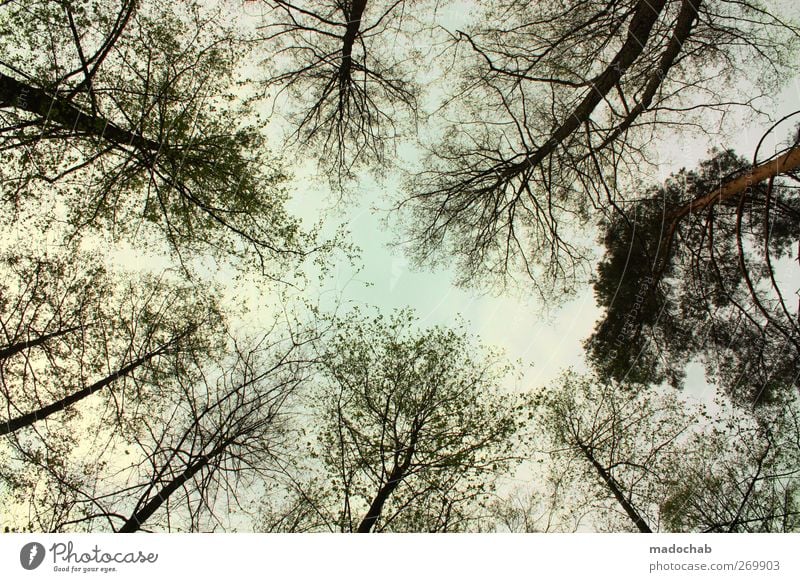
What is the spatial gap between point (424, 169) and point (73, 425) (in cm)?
356

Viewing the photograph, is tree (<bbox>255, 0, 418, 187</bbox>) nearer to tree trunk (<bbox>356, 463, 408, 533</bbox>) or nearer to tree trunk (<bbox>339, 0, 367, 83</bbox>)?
tree trunk (<bbox>339, 0, 367, 83</bbox>)

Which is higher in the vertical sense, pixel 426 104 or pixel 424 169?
pixel 426 104

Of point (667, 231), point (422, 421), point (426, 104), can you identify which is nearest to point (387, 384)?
point (422, 421)

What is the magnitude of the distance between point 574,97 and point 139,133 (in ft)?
12.3

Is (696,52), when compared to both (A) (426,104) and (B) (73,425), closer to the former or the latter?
(A) (426,104)

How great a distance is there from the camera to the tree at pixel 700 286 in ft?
10.8

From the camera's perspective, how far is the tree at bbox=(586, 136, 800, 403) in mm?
3293

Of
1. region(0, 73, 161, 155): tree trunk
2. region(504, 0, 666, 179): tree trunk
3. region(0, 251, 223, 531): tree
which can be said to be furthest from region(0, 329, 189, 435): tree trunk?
region(504, 0, 666, 179): tree trunk

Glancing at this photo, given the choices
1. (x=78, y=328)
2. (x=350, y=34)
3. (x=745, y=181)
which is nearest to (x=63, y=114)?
(x=78, y=328)

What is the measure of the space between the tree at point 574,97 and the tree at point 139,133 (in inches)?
56.8

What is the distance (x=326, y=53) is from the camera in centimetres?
352

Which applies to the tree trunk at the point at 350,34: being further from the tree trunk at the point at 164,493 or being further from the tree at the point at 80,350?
the tree trunk at the point at 164,493

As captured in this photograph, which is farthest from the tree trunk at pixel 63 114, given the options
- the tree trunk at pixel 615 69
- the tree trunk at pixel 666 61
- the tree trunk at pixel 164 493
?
the tree trunk at pixel 666 61
